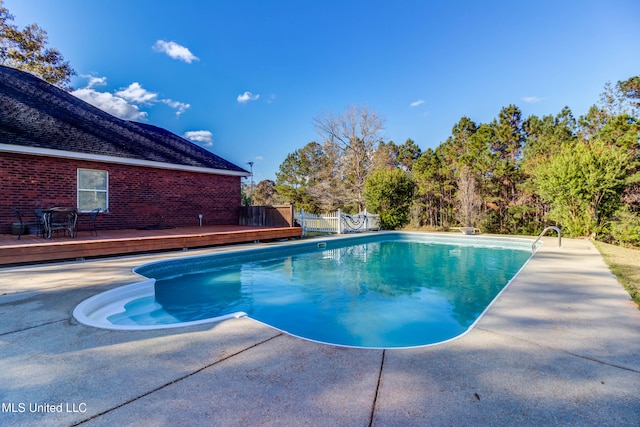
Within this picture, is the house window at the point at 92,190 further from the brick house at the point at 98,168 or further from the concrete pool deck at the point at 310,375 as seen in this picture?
the concrete pool deck at the point at 310,375

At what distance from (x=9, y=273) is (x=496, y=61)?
17.9 meters

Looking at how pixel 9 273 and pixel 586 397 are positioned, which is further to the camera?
pixel 9 273

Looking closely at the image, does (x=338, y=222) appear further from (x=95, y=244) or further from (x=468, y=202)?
(x=95, y=244)

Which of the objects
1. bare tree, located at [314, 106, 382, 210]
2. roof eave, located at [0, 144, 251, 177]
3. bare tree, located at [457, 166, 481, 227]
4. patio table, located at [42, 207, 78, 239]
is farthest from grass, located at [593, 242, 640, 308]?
bare tree, located at [314, 106, 382, 210]

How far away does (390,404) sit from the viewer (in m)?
1.82

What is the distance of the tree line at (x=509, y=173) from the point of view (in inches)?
457

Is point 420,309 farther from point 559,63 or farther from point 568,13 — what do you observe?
point 559,63

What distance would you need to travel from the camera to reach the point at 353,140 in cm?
2055

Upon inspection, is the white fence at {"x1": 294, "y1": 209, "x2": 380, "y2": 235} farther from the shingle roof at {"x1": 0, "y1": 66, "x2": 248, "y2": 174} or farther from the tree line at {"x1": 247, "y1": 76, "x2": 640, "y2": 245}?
the shingle roof at {"x1": 0, "y1": 66, "x2": 248, "y2": 174}

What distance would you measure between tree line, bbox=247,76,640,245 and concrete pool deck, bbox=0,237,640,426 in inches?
425

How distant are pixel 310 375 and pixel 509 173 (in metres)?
18.7

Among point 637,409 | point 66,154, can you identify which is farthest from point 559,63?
point 66,154

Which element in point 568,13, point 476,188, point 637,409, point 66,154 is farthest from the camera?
point 476,188

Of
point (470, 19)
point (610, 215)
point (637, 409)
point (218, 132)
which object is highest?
point (470, 19)
